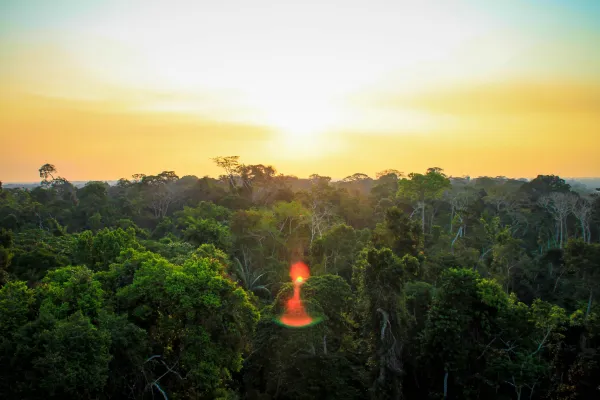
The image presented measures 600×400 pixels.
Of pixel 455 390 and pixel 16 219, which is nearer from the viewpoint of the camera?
pixel 455 390

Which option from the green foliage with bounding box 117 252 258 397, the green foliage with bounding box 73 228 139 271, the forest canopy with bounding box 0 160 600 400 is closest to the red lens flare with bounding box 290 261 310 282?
the forest canopy with bounding box 0 160 600 400

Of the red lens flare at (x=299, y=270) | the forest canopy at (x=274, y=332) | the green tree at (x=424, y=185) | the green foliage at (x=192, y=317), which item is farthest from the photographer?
the green tree at (x=424, y=185)

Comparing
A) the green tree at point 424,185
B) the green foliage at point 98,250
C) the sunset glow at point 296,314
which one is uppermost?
the green tree at point 424,185

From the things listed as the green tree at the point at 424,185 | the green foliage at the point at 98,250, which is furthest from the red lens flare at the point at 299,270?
the green foliage at the point at 98,250

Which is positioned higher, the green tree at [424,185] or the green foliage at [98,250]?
the green tree at [424,185]

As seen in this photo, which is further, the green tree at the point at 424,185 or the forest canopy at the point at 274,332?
the green tree at the point at 424,185

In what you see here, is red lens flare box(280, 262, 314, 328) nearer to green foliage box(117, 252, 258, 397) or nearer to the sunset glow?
the sunset glow

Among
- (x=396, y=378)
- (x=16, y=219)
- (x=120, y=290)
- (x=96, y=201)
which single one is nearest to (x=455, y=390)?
(x=396, y=378)

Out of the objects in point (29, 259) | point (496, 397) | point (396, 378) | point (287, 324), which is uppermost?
point (29, 259)

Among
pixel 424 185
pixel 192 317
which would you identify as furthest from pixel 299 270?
pixel 192 317

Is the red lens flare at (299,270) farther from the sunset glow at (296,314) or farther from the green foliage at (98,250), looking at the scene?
the green foliage at (98,250)

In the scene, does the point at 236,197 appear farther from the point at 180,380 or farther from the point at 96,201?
the point at 180,380
